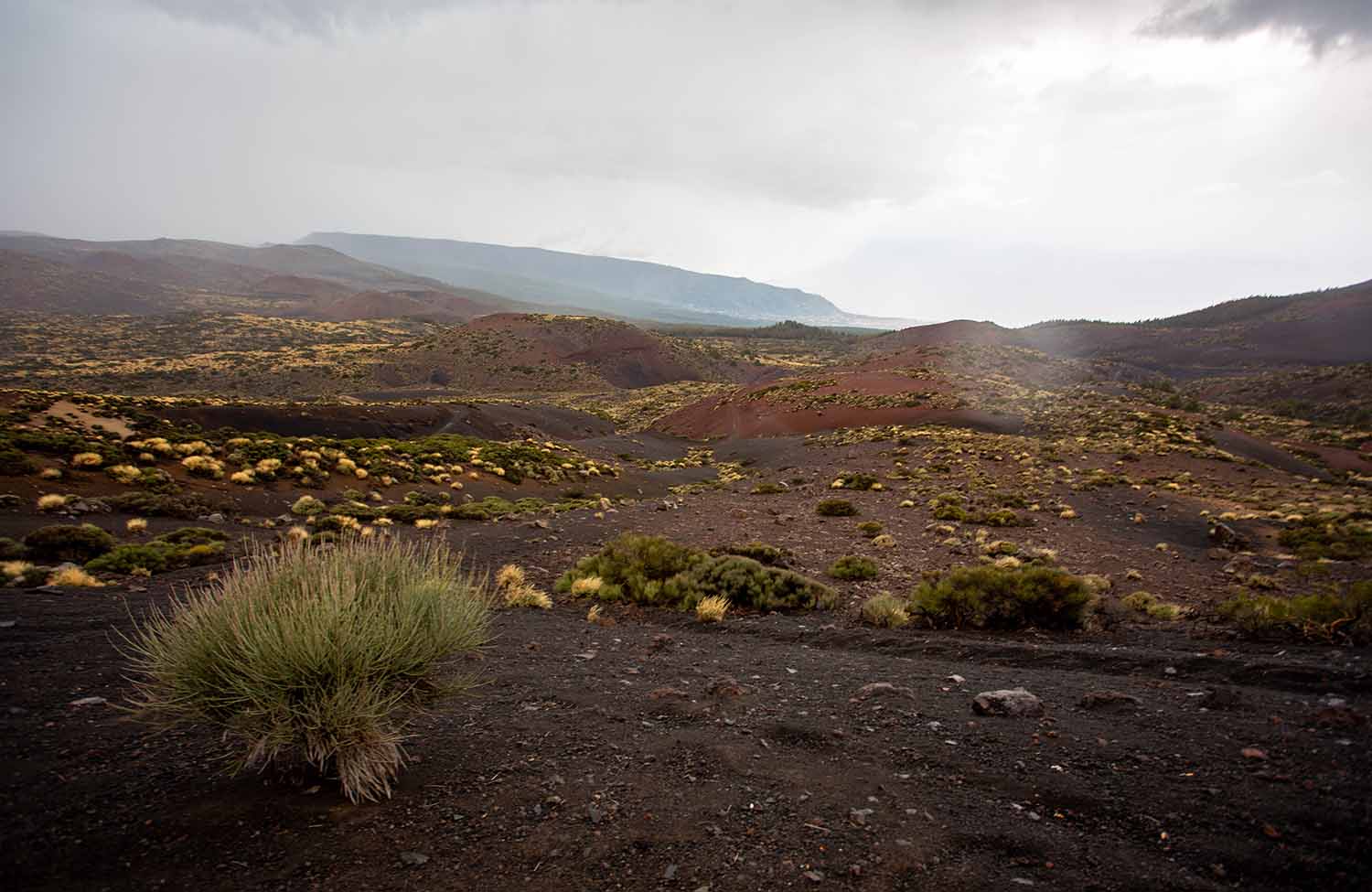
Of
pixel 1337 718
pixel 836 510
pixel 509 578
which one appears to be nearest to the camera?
pixel 1337 718

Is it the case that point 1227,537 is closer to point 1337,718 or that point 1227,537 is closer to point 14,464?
point 1337,718

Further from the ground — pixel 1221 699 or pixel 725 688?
pixel 1221 699

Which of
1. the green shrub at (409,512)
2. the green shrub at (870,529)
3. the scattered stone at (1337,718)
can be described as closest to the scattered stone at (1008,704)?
the scattered stone at (1337,718)

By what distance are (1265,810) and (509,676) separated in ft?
17.5

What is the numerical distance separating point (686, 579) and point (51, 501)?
42.5ft

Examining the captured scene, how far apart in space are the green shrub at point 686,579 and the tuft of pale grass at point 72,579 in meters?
6.07

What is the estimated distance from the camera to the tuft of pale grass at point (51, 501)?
11758mm

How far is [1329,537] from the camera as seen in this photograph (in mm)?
12734

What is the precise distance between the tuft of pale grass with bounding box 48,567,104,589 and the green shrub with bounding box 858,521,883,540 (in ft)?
45.5

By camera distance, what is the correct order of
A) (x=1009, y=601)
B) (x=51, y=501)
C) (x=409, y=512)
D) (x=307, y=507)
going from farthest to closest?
(x=409, y=512), (x=307, y=507), (x=51, y=501), (x=1009, y=601)

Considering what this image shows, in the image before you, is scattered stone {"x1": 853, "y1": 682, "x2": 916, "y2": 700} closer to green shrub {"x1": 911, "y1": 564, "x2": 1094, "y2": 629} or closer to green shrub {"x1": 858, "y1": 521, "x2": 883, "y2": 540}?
green shrub {"x1": 911, "y1": 564, "x2": 1094, "y2": 629}

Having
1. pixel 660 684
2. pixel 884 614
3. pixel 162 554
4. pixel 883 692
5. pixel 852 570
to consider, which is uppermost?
pixel 883 692

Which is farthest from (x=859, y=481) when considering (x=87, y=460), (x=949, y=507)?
(x=87, y=460)

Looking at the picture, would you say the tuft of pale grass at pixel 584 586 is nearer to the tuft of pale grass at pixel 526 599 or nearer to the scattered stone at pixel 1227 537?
the tuft of pale grass at pixel 526 599
